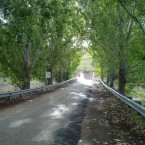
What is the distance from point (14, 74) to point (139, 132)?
2536 cm

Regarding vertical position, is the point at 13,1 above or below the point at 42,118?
above

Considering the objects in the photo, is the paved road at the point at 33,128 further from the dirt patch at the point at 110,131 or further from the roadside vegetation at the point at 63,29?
the roadside vegetation at the point at 63,29

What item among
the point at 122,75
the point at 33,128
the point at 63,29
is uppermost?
the point at 63,29

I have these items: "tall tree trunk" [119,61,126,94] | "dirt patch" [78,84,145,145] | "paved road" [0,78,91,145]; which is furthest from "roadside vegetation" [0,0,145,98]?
"paved road" [0,78,91,145]

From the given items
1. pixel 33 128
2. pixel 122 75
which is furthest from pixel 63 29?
pixel 33 128

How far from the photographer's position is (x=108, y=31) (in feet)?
89.9

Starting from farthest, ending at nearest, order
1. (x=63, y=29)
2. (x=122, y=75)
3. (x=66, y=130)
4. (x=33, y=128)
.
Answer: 1. (x=63, y=29)
2. (x=122, y=75)
3. (x=33, y=128)
4. (x=66, y=130)

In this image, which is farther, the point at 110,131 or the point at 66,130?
the point at 110,131

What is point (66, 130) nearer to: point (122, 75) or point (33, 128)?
point (33, 128)


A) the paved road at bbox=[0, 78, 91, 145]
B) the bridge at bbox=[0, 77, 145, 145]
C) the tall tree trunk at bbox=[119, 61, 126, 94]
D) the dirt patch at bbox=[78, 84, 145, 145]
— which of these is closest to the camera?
the paved road at bbox=[0, 78, 91, 145]

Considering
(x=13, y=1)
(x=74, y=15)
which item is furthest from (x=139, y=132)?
(x=74, y=15)

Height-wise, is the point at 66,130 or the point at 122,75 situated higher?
the point at 122,75

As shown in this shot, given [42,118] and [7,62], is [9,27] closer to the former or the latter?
[42,118]

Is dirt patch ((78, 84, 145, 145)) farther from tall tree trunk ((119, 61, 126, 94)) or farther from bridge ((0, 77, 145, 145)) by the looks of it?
tall tree trunk ((119, 61, 126, 94))
